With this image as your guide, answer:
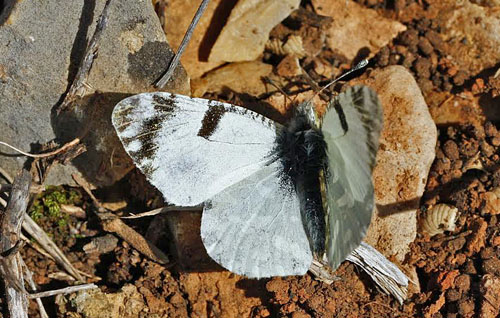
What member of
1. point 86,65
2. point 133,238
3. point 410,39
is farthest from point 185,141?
point 410,39

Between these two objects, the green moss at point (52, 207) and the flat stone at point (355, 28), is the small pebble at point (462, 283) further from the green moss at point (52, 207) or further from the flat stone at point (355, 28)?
the green moss at point (52, 207)

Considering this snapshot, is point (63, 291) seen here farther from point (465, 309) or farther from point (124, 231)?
point (465, 309)

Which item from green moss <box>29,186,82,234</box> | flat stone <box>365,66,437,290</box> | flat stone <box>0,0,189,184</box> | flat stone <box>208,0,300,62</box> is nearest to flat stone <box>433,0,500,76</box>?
flat stone <box>365,66,437,290</box>

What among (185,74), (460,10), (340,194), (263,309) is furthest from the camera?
(460,10)

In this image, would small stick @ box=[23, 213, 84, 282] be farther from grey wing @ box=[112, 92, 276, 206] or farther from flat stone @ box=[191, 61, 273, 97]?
flat stone @ box=[191, 61, 273, 97]

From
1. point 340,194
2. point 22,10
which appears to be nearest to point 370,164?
point 340,194

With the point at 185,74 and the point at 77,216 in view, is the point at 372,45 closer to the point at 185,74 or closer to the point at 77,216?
the point at 185,74
